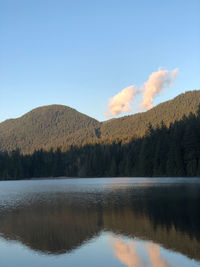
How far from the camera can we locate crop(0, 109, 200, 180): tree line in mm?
96500

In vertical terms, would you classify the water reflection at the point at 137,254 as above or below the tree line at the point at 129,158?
below

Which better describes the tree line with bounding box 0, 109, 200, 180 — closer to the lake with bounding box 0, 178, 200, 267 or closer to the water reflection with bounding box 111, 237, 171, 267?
the lake with bounding box 0, 178, 200, 267

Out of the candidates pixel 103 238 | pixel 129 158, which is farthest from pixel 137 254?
pixel 129 158

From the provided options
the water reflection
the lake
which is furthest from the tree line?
the water reflection

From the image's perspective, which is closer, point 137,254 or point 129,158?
point 137,254

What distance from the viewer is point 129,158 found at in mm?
133000

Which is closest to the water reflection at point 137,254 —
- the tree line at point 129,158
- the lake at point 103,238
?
the lake at point 103,238

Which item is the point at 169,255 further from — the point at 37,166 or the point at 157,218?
the point at 37,166

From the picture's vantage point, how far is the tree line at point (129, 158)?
317 feet

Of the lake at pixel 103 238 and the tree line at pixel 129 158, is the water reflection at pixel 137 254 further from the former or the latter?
the tree line at pixel 129 158

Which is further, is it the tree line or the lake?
the tree line

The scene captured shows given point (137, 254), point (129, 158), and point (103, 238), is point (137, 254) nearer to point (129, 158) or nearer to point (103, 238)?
point (103, 238)

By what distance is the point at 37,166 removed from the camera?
579 feet

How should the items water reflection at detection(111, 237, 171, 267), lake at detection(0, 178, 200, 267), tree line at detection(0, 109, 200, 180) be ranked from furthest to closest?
tree line at detection(0, 109, 200, 180) < lake at detection(0, 178, 200, 267) < water reflection at detection(111, 237, 171, 267)
